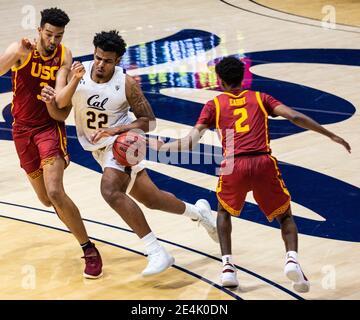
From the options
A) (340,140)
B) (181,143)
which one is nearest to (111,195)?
(181,143)

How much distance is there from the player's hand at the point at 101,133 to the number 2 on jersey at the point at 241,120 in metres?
0.93

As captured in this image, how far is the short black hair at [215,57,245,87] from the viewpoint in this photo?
24.0 ft

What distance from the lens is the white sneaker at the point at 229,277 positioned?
7.36m

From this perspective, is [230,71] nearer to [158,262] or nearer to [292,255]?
[292,255]

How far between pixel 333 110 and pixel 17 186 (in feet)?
13.8

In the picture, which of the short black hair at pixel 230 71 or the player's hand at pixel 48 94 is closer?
the short black hair at pixel 230 71

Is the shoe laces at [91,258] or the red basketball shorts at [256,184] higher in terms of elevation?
the red basketball shorts at [256,184]

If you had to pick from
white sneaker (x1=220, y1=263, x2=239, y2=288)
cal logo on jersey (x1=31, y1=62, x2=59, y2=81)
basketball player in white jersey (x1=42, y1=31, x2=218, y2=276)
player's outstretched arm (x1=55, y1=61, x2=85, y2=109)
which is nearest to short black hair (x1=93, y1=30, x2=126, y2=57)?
basketball player in white jersey (x1=42, y1=31, x2=218, y2=276)

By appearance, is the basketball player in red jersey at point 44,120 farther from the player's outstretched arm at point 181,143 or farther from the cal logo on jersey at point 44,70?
the player's outstretched arm at point 181,143

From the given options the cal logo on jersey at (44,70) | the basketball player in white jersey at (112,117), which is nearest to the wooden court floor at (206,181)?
the basketball player in white jersey at (112,117)

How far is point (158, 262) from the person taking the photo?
7.62 metres

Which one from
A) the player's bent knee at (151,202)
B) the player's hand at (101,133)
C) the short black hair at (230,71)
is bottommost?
the player's bent knee at (151,202)

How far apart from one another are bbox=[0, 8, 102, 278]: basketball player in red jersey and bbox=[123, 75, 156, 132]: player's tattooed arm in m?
0.52
